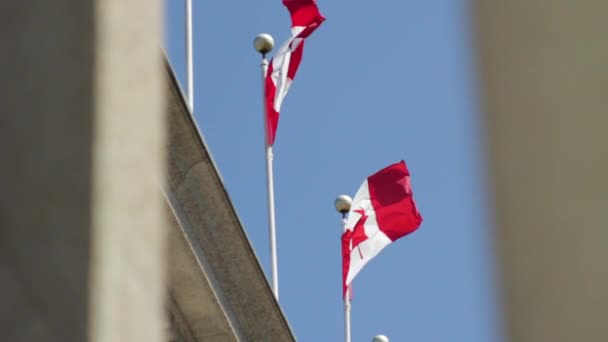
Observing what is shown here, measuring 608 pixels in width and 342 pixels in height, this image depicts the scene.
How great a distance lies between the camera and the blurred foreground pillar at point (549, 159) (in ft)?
8.76

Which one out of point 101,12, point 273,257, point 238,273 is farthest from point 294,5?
point 101,12

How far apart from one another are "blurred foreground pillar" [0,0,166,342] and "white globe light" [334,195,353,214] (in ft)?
79.8

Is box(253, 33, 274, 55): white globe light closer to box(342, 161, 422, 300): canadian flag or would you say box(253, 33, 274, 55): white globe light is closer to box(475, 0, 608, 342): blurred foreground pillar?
box(342, 161, 422, 300): canadian flag

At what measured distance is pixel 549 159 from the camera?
2.74 meters

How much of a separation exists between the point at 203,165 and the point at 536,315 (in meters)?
15.4

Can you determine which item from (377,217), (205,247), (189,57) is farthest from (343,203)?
(205,247)

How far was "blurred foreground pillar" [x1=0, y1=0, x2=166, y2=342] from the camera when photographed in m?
2.72

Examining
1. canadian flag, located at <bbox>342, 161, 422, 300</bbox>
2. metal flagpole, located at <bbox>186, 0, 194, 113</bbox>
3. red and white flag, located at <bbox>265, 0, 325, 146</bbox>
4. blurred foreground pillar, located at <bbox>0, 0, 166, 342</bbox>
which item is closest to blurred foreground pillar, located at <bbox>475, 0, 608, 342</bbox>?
blurred foreground pillar, located at <bbox>0, 0, 166, 342</bbox>

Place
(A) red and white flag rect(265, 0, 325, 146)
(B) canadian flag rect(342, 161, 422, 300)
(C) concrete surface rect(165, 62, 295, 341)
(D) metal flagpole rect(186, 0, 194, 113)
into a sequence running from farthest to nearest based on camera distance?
(B) canadian flag rect(342, 161, 422, 300) < (A) red and white flag rect(265, 0, 325, 146) < (D) metal flagpole rect(186, 0, 194, 113) < (C) concrete surface rect(165, 62, 295, 341)

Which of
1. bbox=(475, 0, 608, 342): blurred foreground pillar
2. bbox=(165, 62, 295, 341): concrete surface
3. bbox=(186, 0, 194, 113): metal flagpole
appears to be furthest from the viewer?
bbox=(186, 0, 194, 113): metal flagpole

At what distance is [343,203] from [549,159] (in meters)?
24.6

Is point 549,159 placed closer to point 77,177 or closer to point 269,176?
point 77,177

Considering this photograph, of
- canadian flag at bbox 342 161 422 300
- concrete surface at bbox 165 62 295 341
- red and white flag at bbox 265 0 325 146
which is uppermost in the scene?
red and white flag at bbox 265 0 325 146

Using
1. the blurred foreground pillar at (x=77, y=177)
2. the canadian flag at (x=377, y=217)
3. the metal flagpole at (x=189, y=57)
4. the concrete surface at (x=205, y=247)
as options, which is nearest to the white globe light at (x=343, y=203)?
the canadian flag at (x=377, y=217)
